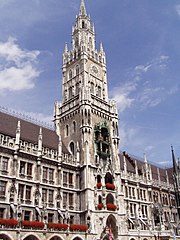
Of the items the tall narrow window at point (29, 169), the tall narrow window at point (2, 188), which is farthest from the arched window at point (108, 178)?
the tall narrow window at point (2, 188)

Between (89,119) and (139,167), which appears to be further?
(139,167)

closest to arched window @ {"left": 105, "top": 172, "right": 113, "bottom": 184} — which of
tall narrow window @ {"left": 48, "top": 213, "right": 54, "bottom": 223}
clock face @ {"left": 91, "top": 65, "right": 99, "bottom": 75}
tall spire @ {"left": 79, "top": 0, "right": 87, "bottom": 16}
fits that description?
tall narrow window @ {"left": 48, "top": 213, "right": 54, "bottom": 223}

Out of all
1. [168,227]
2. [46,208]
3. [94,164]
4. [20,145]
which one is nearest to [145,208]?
[168,227]

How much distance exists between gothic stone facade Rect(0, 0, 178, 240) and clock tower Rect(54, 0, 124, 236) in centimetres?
17

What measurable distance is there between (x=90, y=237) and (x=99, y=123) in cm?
2067

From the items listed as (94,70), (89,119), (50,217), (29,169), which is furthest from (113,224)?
(94,70)

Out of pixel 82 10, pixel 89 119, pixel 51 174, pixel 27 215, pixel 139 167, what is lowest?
pixel 27 215

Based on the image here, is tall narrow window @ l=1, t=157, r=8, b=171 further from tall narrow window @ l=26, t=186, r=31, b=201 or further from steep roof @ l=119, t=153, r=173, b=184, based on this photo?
steep roof @ l=119, t=153, r=173, b=184

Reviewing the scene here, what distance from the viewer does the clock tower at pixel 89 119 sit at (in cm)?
4950

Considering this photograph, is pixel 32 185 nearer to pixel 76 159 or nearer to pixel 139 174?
pixel 76 159

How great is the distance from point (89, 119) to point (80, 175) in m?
10.4

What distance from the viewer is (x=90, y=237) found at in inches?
1710

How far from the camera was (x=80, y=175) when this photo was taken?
1965 inches

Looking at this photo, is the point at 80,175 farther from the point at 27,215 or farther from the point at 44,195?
the point at 27,215
